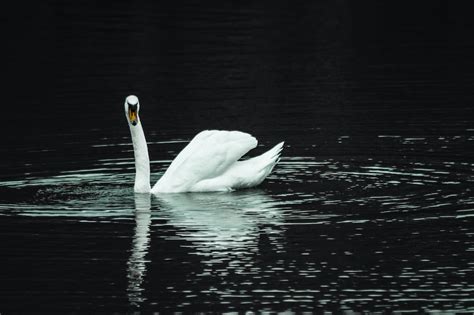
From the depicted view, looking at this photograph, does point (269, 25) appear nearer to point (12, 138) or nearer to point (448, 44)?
point (448, 44)

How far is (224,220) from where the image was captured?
15938 millimetres

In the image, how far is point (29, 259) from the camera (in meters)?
14.3

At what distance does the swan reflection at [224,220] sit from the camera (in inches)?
575

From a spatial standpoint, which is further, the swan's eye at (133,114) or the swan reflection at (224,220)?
the swan's eye at (133,114)

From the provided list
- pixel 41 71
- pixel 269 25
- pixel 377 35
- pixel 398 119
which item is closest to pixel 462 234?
pixel 398 119

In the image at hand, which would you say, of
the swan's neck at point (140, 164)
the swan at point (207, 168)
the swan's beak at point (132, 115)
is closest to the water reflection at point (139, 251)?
the swan's neck at point (140, 164)

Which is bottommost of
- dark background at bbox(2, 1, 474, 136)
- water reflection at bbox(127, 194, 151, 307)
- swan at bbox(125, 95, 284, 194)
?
water reflection at bbox(127, 194, 151, 307)

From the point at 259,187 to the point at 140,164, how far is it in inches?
62.2

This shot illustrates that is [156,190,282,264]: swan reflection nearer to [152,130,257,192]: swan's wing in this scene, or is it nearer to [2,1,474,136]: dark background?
[152,130,257,192]: swan's wing

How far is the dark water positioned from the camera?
1318 centimetres

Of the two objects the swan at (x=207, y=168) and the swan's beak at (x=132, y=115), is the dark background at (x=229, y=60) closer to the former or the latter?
the swan's beak at (x=132, y=115)

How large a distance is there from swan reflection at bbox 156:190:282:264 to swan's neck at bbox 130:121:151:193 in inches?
9.9

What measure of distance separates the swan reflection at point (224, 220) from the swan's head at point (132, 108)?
107cm

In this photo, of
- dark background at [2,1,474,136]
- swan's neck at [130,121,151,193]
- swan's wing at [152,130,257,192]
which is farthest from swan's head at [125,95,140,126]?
dark background at [2,1,474,136]
